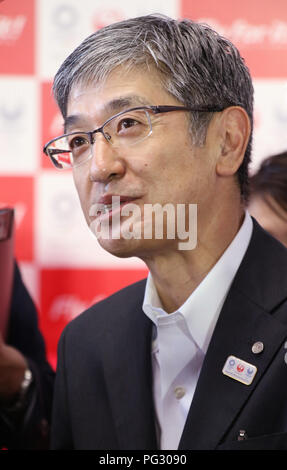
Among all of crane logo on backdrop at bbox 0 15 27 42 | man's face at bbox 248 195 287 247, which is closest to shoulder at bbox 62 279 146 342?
man's face at bbox 248 195 287 247

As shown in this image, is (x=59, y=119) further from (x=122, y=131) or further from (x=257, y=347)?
(x=257, y=347)

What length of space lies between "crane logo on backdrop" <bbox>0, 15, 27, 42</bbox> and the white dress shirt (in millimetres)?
922

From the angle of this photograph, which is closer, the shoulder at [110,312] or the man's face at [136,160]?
the man's face at [136,160]

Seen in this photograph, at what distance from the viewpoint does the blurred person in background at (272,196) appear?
4.70 ft

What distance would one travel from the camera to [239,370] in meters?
0.83

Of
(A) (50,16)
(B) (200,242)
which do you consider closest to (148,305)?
(B) (200,242)

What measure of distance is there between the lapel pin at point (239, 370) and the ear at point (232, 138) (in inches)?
12.1

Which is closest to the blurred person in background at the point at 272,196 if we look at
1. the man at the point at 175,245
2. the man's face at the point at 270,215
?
the man's face at the point at 270,215

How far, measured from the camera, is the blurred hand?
4.10ft

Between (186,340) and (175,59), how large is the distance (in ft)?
1.46

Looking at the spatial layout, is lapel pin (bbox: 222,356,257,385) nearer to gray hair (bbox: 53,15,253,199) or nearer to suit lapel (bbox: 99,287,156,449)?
suit lapel (bbox: 99,287,156,449)

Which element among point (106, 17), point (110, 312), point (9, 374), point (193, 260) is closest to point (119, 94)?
point (193, 260)

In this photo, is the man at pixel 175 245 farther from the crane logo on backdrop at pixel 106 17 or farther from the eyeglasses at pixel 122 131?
the crane logo on backdrop at pixel 106 17
